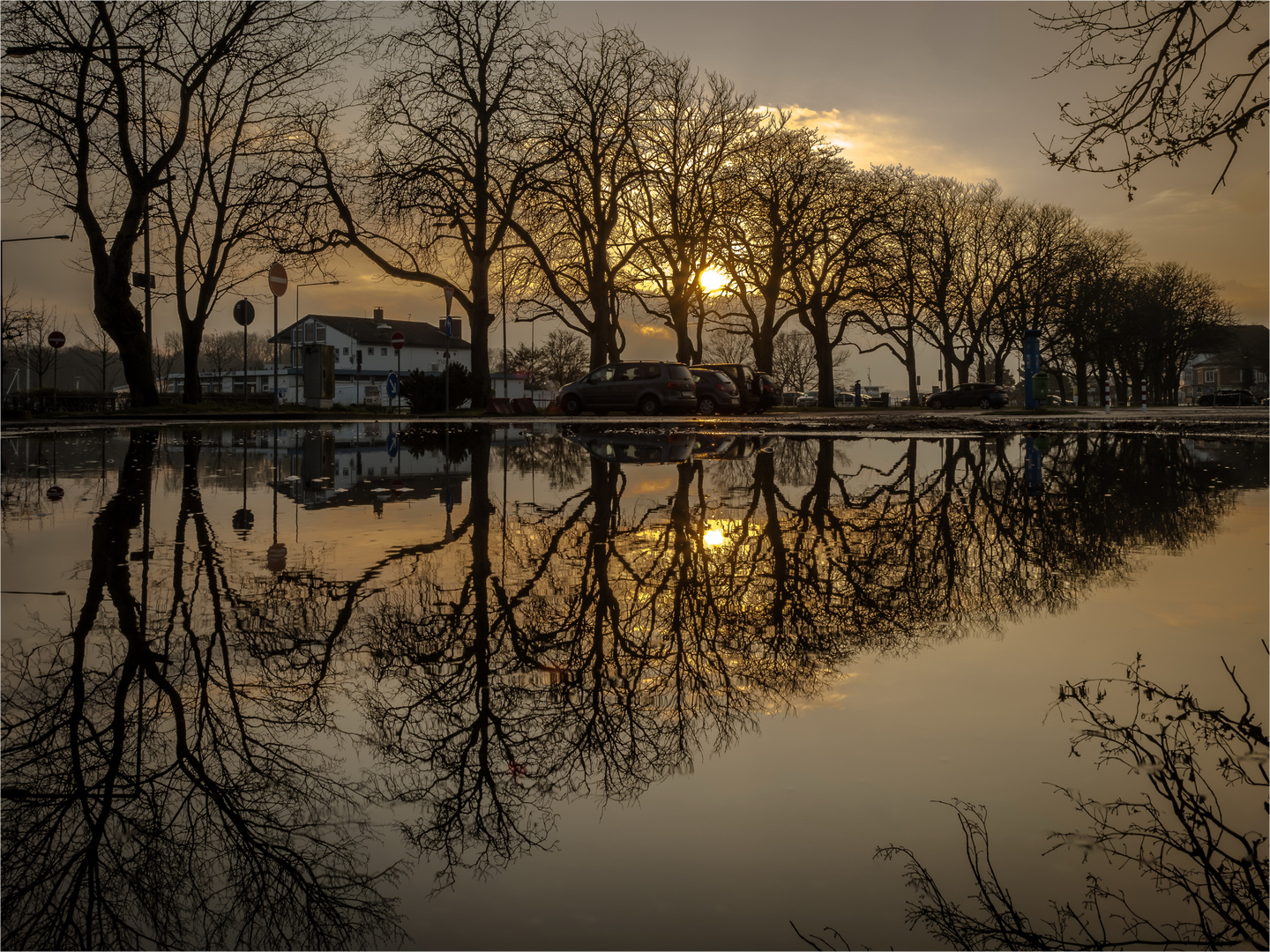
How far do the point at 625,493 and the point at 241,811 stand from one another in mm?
6829

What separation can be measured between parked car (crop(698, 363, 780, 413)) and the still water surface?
1272 inches

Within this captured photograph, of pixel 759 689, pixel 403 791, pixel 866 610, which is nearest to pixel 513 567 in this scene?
pixel 866 610

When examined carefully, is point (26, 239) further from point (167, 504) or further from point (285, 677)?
point (285, 677)

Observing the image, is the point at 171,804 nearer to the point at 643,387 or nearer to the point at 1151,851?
the point at 1151,851

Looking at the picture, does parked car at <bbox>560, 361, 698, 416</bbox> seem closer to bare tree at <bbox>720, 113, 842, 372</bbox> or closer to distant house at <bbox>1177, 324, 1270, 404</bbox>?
bare tree at <bbox>720, 113, 842, 372</bbox>

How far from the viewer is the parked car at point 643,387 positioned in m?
33.5

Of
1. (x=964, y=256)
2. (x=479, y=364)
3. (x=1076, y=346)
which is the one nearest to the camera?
(x=479, y=364)

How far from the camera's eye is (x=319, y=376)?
1569 inches

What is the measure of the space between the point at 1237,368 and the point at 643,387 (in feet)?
507

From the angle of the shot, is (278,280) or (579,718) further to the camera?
(278,280)

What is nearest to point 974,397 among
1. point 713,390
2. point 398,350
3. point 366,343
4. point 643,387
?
point 713,390

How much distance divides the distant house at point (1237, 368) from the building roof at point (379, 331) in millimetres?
88898

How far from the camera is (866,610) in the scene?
464 centimetres

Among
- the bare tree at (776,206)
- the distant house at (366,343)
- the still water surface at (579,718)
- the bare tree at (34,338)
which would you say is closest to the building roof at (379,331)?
the distant house at (366,343)
